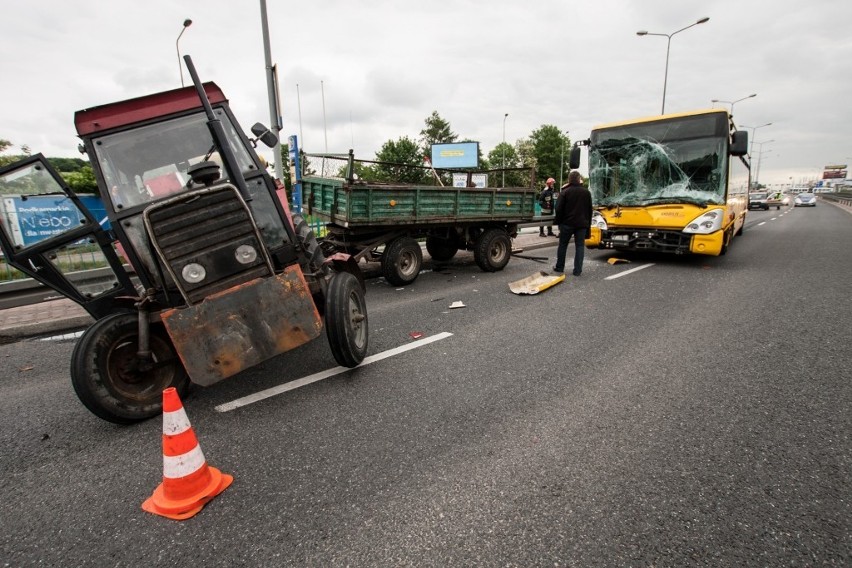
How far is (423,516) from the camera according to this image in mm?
2100

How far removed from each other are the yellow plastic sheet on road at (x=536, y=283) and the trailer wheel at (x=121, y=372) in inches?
194

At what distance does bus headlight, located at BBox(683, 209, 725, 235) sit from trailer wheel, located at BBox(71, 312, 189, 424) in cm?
884

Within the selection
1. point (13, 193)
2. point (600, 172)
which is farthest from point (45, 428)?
point (600, 172)

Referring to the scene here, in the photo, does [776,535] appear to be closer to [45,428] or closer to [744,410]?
[744,410]

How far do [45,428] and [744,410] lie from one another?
5.10m

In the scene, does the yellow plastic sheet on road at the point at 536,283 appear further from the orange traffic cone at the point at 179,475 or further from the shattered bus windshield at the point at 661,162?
the orange traffic cone at the point at 179,475

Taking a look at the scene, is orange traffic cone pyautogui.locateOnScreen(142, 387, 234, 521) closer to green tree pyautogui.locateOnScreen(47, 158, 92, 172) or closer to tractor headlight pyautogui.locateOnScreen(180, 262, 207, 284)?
tractor headlight pyautogui.locateOnScreen(180, 262, 207, 284)

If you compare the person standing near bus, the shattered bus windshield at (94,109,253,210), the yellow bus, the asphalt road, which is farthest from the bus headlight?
the shattered bus windshield at (94,109,253,210)

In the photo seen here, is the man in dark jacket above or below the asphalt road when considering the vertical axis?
above

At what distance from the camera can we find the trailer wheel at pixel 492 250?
860 centimetres

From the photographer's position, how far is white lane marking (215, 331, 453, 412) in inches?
130

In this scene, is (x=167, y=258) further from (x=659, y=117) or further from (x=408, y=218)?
(x=659, y=117)

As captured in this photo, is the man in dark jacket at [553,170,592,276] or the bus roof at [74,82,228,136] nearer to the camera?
the bus roof at [74,82,228,136]

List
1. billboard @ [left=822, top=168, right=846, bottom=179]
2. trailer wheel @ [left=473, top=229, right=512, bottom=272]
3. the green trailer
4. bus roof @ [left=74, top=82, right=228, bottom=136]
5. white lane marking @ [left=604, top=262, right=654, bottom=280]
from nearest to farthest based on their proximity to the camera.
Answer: bus roof @ [left=74, top=82, right=228, bottom=136], the green trailer, white lane marking @ [left=604, top=262, right=654, bottom=280], trailer wheel @ [left=473, top=229, right=512, bottom=272], billboard @ [left=822, top=168, right=846, bottom=179]
